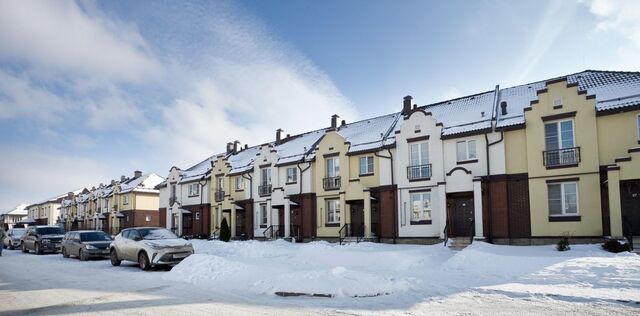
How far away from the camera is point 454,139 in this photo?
24.6m

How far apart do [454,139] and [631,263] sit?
11172mm

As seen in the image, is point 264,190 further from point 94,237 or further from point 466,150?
point 466,150

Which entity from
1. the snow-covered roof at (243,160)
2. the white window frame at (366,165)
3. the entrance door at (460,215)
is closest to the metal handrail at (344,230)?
the white window frame at (366,165)

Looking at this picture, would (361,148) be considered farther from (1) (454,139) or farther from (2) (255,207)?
(2) (255,207)

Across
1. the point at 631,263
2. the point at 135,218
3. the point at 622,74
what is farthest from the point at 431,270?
the point at 135,218

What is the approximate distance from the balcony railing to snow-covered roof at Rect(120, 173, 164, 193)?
44.8 meters

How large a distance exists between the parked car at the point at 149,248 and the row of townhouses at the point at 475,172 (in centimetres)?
1193

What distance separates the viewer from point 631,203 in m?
19.7

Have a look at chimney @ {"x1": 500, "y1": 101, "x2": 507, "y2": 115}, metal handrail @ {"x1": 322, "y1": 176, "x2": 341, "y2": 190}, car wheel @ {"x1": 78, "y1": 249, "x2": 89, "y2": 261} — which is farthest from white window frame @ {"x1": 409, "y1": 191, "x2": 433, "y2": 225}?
car wheel @ {"x1": 78, "y1": 249, "x2": 89, "y2": 261}

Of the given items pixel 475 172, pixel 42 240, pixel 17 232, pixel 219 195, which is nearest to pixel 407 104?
pixel 475 172

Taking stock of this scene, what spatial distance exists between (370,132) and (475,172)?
8.71 m

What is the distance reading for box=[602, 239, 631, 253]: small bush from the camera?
17688 mm

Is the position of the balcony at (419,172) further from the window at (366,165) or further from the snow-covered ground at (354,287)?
the snow-covered ground at (354,287)

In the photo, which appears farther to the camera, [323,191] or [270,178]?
[270,178]
